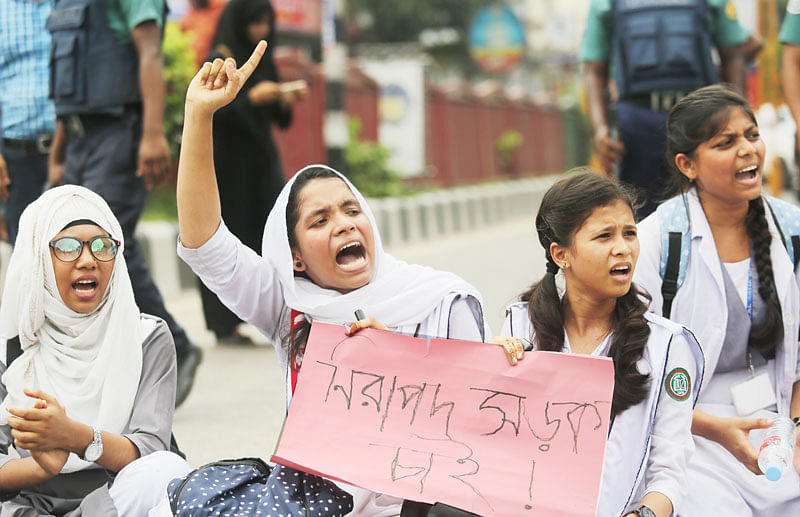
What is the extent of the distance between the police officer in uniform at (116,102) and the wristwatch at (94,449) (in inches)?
71.6

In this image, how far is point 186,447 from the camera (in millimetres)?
4430

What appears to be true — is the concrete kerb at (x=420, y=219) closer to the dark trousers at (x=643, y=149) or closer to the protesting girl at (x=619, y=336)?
the dark trousers at (x=643, y=149)

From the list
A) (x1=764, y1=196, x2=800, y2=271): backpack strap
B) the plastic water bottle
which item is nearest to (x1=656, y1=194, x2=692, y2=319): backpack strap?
(x1=764, y1=196, x2=800, y2=271): backpack strap

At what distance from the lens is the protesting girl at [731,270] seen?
3326mm

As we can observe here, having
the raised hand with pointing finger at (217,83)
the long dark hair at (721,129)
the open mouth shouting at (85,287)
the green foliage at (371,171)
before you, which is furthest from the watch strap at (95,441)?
the green foliage at (371,171)

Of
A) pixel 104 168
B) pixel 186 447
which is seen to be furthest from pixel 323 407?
pixel 104 168

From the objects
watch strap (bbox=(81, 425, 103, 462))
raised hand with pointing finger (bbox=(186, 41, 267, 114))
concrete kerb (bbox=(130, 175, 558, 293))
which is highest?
raised hand with pointing finger (bbox=(186, 41, 267, 114))

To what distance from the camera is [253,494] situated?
2.88 meters

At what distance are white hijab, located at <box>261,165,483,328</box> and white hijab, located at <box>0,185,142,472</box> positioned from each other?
1.51ft

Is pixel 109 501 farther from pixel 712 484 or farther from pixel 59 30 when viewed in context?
pixel 59 30

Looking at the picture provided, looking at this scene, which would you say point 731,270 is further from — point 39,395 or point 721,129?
point 39,395

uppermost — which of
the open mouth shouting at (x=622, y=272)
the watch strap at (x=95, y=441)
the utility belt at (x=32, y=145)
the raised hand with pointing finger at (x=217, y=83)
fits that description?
the raised hand with pointing finger at (x=217, y=83)

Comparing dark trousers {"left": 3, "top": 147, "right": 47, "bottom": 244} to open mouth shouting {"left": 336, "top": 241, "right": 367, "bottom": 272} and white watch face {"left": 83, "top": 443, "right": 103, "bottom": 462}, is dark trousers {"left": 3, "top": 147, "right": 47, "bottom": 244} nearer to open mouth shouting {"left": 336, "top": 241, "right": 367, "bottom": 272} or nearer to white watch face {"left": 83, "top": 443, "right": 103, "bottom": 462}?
white watch face {"left": 83, "top": 443, "right": 103, "bottom": 462}

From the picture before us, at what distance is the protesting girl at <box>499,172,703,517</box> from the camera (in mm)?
2791
